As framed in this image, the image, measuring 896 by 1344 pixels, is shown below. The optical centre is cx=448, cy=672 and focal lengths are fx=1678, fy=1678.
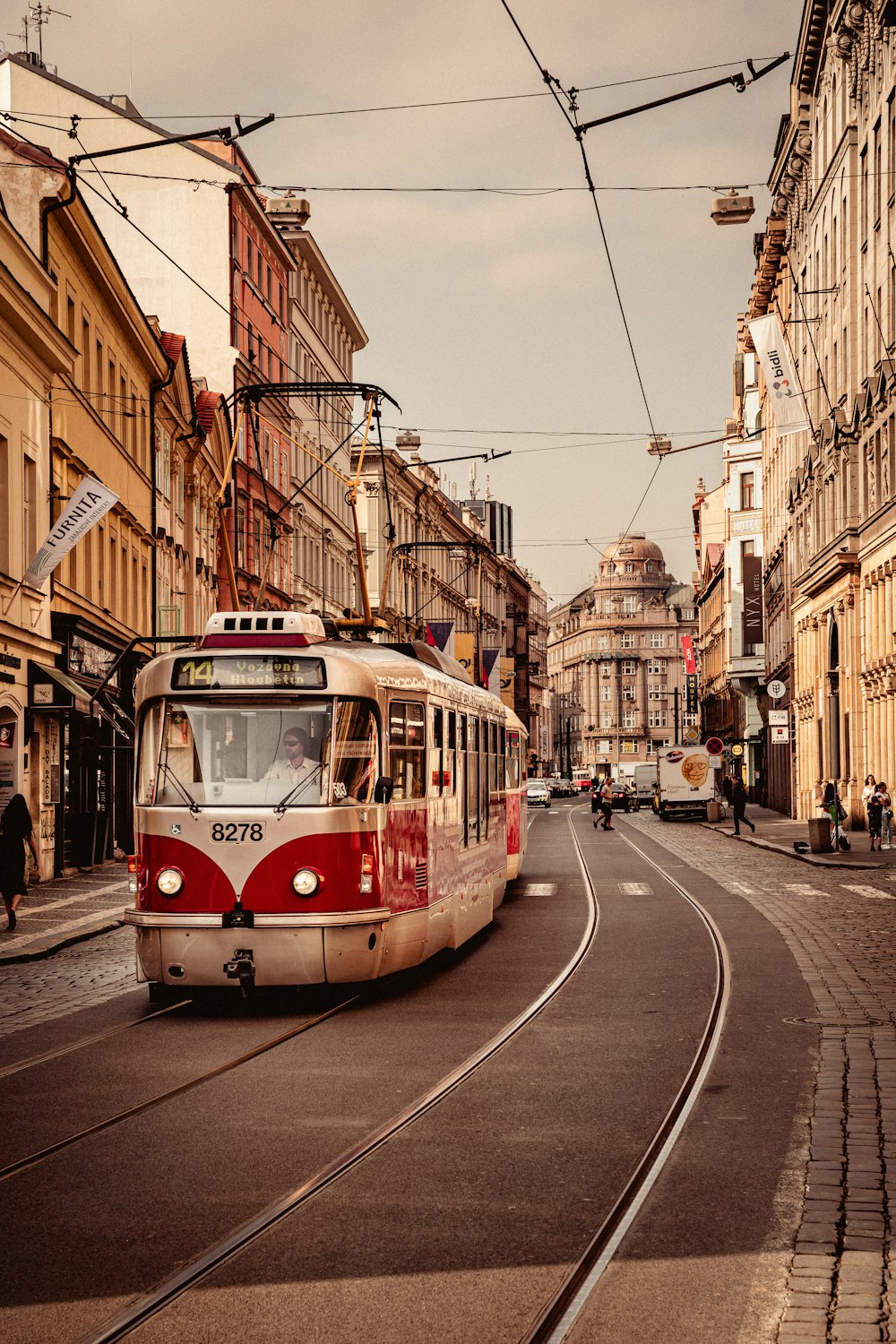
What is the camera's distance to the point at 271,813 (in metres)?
12.1

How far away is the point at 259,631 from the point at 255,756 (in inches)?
42.8

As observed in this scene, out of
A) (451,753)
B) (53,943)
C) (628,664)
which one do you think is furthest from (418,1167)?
(628,664)

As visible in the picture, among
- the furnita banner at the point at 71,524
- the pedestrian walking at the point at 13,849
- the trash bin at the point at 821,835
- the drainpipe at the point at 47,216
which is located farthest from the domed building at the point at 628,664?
the pedestrian walking at the point at 13,849

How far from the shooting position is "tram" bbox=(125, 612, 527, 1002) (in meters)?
11.9

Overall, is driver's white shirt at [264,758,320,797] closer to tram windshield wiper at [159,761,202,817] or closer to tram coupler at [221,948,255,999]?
tram windshield wiper at [159,761,202,817]

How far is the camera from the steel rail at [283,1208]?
17.4 feet

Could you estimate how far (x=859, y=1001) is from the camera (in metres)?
12.6

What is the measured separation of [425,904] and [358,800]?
72.0 inches

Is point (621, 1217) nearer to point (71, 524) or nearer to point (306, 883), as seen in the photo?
point (306, 883)

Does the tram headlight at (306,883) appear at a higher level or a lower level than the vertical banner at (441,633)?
lower

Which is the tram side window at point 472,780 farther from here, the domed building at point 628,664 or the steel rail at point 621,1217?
the domed building at point 628,664

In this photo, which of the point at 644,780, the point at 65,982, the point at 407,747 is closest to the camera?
the point at 407,747

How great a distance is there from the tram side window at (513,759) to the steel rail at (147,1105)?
1079cm

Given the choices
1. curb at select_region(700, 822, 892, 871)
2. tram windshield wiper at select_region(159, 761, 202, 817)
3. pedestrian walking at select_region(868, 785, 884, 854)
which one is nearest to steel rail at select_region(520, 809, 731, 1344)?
tram windshield wiper at select_region(159, 761, 202, 817)
